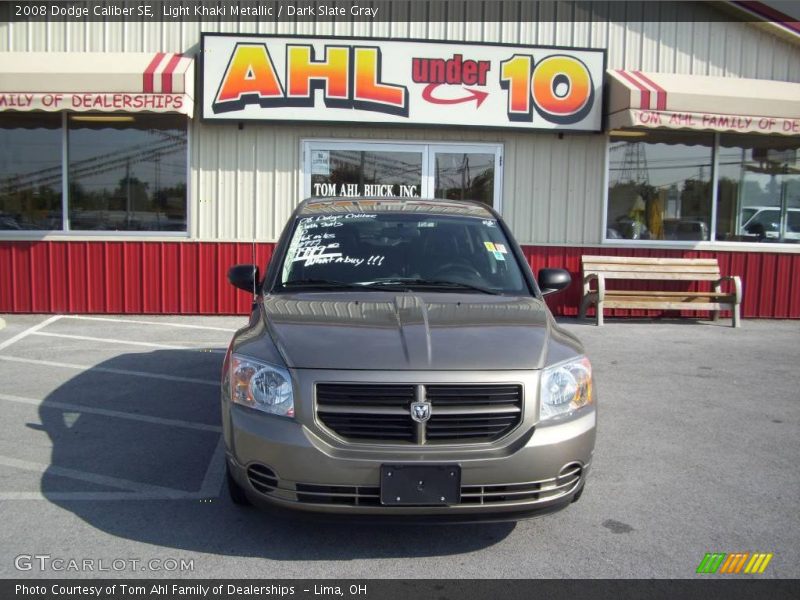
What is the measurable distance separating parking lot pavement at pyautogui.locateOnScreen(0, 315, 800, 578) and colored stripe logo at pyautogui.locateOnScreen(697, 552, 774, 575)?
0.04 meters

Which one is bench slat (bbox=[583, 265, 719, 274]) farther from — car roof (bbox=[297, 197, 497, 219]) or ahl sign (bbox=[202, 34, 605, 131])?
car roof (bbox=[297, 197, 497, 219])

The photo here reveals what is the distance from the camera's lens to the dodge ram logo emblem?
337 centimetres

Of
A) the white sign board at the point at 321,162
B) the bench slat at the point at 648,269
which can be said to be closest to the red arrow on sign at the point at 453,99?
the white sign board at the point at 321,162

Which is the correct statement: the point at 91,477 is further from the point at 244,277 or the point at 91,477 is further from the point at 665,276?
the point at 665,276

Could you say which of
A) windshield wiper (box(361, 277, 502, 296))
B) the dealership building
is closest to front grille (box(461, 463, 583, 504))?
windshield wiper (box(361, 277, 502, 296))

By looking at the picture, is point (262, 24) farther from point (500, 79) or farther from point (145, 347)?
point (145, 347)

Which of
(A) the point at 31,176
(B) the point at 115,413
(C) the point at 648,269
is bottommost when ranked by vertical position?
(B) the point at 115,413

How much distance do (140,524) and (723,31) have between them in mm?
11550

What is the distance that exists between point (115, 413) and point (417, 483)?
3.65 meters

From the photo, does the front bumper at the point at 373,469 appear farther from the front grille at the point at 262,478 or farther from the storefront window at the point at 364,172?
the storefront window at the point at 364,172

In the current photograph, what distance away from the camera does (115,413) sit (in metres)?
6.01

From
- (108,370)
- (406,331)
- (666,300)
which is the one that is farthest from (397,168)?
(406,331)

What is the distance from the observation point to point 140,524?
3920 mm

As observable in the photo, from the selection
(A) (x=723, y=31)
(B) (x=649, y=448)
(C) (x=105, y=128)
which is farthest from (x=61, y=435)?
(A) (x=723, y=31)
